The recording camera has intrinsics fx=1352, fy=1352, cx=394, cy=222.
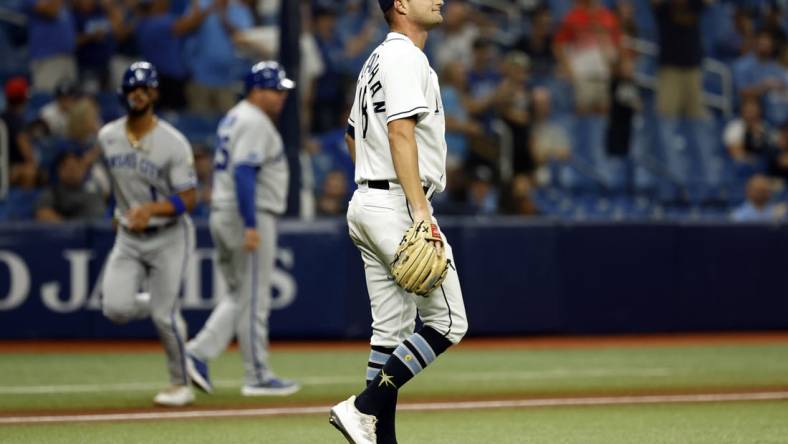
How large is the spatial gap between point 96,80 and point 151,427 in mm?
8325

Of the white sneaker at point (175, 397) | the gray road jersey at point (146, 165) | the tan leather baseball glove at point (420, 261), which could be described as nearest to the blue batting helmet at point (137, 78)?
the gray road jersey at point (146, 165)

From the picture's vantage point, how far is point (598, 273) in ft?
44.6

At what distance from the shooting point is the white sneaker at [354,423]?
5.34m

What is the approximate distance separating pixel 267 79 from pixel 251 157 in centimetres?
59

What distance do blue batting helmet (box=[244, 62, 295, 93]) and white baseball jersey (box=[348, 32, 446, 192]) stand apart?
11.5 feet

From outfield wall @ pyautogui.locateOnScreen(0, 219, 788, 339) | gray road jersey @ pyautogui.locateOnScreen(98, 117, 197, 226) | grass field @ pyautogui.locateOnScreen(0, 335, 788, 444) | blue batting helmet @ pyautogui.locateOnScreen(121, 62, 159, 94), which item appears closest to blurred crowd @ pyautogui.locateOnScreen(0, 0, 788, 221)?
outfield wall @ pyautogui.locateOnScreen(0, 219, 788, 339)

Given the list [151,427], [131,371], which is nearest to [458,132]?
[131,371]

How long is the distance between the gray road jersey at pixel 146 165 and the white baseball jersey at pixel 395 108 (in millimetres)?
3028

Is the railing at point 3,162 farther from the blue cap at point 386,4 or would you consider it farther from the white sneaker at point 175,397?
the blue cap at point 386,4

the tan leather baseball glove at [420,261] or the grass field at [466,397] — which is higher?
the tan leather baseball glove at [420,261]

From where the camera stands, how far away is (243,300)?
914 centimetres

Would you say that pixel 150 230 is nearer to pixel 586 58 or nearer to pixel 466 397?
pixel 466 397

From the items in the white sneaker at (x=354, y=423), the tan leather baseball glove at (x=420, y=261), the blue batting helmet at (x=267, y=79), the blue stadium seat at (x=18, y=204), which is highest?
the blue batting helmet at (x=267, y=79)

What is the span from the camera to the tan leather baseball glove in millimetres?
5215
